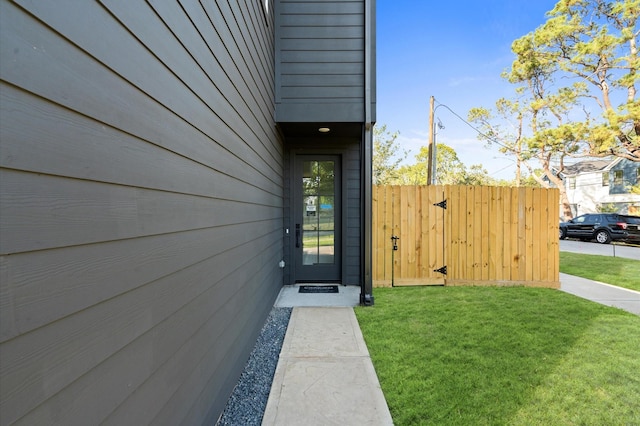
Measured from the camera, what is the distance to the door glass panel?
16.2 feet

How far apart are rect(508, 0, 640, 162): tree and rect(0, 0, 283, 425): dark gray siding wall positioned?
51.2 feet

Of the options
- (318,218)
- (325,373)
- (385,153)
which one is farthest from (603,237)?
(325,373)

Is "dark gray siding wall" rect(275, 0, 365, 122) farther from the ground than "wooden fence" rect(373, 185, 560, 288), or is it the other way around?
"dark gray siding wall" rect(275, 0, 365, 122)

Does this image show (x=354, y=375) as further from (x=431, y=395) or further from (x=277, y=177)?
(x=277, y=177)

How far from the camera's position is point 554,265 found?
16.4 ft

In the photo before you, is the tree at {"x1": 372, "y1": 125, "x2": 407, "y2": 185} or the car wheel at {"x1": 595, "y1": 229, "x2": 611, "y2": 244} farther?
the tree at {"x1": 372, "y1": 125, "x2": 407, "y2": 185}

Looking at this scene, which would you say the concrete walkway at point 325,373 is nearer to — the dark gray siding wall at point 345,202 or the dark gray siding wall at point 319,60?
the dark gray siding wall at point 345,202

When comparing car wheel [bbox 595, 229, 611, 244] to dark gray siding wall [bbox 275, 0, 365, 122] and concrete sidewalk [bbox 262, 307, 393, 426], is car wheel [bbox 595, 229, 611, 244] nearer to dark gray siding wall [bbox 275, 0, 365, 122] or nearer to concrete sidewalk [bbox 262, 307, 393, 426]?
dark gray siding wall [bbox 275, 0, 365, 122]

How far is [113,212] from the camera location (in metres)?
0.89

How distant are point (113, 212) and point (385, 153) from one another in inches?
799

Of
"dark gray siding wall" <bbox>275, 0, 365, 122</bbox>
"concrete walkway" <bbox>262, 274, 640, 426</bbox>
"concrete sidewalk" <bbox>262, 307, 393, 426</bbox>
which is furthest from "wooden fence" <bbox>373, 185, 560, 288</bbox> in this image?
"concrete sidewalk" <bbox>262, 307, 393, 426</bbox>

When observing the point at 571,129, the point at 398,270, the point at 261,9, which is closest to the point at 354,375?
the point at 398,270

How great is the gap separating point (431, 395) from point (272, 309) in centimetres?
224

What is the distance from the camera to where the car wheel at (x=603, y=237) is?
1259cm
